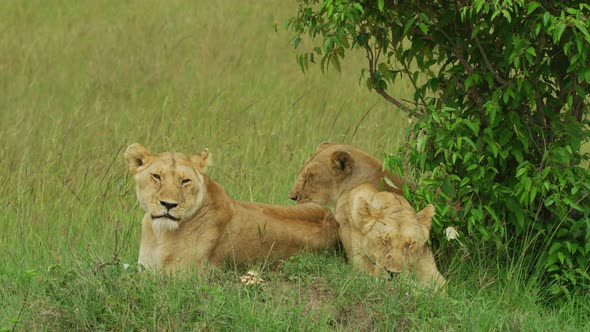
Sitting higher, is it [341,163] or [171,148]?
[341,163]

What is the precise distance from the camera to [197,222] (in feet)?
20.6

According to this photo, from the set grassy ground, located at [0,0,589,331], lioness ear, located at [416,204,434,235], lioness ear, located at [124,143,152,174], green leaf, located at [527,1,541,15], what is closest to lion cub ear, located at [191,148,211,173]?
lioness ear, located at [124,143,152,174]

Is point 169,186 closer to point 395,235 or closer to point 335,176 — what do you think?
point 395,235

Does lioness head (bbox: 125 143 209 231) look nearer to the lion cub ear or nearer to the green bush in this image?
the lion cub ear

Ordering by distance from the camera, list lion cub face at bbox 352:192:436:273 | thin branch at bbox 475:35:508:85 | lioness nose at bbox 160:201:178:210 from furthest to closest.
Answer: thin branch at bbox 475:35:508:85 → lion cub face at bbox 352:192:436:273 → lioness nose at bbox 160:201:178:210

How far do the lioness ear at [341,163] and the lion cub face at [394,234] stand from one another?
726 millimetres

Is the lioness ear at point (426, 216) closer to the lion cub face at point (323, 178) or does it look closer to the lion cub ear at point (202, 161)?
the lion cub face at point (323, 178)

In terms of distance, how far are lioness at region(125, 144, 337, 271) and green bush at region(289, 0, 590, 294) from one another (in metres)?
0.86

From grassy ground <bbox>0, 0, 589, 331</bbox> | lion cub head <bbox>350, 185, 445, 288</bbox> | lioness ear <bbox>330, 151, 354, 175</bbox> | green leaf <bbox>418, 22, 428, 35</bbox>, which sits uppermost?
green leaf <bbox>418, 22, 428, 35</bbox>

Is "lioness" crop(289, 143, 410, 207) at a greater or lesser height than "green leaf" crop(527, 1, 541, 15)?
lesser

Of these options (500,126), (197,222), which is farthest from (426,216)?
(197,222)

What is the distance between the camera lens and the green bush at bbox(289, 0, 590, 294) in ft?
21.2

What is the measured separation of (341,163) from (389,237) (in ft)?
3.86

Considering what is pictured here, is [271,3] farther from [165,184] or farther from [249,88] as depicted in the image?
[165,184]
